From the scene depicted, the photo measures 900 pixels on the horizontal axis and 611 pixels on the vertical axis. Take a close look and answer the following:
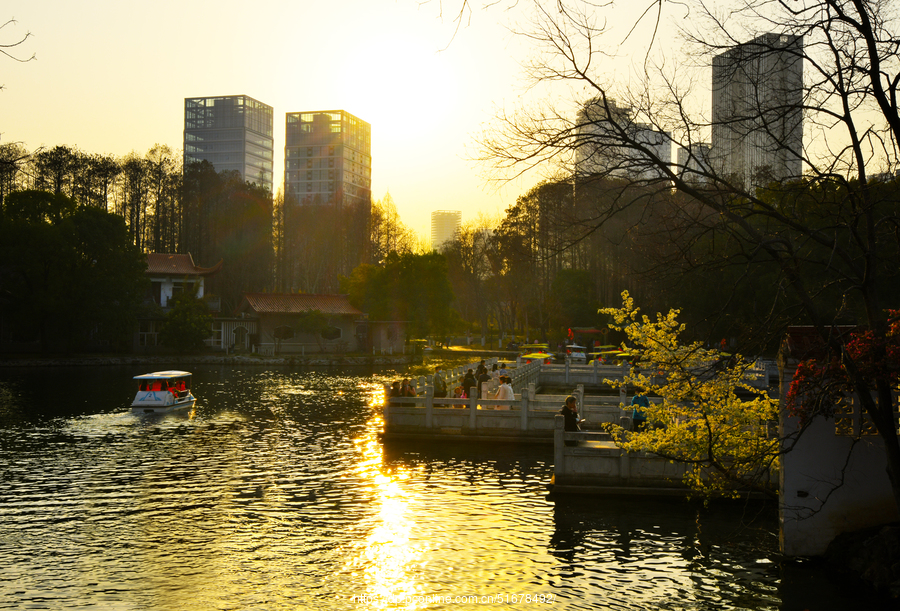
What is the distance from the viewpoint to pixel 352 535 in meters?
14.2

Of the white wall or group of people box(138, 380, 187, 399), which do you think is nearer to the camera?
the white wall

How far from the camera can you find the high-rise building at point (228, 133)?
172625mm

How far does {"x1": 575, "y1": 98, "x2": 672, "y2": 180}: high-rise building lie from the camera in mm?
9086

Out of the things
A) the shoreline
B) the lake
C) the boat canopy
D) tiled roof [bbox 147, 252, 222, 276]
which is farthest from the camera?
tiled roof [bbox 147, 252, 222, 276]

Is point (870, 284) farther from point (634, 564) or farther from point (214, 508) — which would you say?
point (214, 508)

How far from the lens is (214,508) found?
1630 centimetres

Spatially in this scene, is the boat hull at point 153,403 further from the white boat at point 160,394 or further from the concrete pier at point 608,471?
the concrete pier at point 608,471

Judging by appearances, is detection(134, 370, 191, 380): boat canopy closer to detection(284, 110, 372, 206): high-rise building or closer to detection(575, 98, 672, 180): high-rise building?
detection(575, 98, 672, 180): high-rise building

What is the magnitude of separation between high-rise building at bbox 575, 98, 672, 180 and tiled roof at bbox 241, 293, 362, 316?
191 ft

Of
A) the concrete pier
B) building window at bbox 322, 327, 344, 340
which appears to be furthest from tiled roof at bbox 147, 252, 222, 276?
the concrete pier

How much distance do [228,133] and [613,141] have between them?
178 m

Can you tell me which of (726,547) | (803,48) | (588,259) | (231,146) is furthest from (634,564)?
(231,146)

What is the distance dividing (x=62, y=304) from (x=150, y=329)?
34.3ft

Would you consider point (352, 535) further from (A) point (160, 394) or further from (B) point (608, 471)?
(A) point (160, 394)
